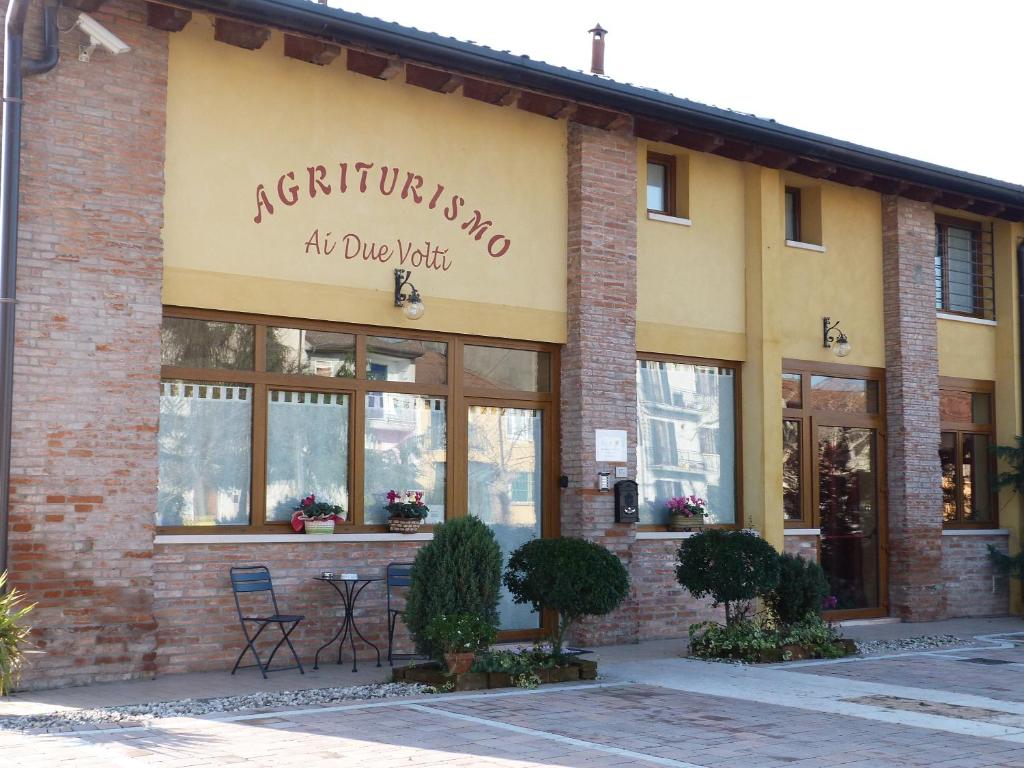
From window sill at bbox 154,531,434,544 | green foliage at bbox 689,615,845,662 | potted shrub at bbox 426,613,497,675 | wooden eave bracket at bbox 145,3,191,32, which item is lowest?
green foliage at bbox 689,615,845,662

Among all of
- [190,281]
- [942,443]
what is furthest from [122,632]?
[942,443]

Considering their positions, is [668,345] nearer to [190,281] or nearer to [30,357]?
[190,281]

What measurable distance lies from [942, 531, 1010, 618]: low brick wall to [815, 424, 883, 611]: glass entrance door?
44.8 inches

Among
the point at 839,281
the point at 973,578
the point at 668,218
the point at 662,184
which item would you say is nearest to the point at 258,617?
the point at 668,218

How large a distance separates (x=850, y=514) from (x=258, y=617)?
7.88m

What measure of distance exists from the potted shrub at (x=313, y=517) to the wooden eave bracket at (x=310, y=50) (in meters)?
3.86

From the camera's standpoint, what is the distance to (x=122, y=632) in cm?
958

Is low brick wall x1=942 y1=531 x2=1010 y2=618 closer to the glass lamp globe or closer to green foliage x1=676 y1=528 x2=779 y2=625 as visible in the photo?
green foliage x1=676 y1=528 x2=779 y2=625

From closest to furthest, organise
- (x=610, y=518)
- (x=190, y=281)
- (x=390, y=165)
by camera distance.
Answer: (x=190, y=281)
(x=390, y=165)
(x=610, y=518)

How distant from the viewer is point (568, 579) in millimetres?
10078

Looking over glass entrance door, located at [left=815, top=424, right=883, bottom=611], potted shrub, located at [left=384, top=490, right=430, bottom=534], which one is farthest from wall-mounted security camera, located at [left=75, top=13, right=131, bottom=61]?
glass entrance door, located at [left=815, top=424, right=883, bottom=611]

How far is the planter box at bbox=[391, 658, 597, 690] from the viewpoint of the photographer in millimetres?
9504

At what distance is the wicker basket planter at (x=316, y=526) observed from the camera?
10812 mm

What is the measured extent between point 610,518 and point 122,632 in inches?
194
